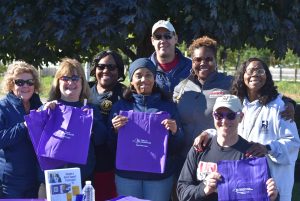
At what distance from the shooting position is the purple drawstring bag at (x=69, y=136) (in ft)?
14.6

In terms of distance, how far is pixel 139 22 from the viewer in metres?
7.50

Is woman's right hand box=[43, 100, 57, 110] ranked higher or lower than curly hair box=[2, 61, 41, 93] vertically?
lower

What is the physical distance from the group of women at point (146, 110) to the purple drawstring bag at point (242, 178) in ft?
1.73

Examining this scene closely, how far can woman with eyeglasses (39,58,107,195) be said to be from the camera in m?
4.65

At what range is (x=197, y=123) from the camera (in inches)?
190

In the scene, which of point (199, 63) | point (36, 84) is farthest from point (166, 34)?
point (36, 84)

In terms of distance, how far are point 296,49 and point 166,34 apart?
3922 millimetres

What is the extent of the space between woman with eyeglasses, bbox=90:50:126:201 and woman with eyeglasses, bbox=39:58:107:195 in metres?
0.25

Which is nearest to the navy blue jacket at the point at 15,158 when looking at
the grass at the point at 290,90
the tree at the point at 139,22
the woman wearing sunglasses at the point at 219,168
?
the woman wearing sunglasses at the point at 219,168

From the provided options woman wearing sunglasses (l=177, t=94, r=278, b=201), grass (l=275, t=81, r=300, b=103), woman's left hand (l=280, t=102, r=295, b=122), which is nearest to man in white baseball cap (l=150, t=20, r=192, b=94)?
woman's left hand (l=280, t=102, r=295, b=122)

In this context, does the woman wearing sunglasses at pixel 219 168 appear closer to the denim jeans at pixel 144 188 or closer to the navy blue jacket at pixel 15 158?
the denim jeans at pixel 144 188

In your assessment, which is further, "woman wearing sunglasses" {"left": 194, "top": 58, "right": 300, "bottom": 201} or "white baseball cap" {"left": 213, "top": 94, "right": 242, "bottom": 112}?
"woman wearing sunglasses" {"left": 194, "top": 58, "right": 300, "bottom": 201}

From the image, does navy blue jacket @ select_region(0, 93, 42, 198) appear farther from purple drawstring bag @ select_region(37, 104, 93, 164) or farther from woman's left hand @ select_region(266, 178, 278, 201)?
woman's left hand @ select_region(266, 178, 278, 201)

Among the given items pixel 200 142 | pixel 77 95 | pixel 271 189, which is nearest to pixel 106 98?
pixel 77 95
